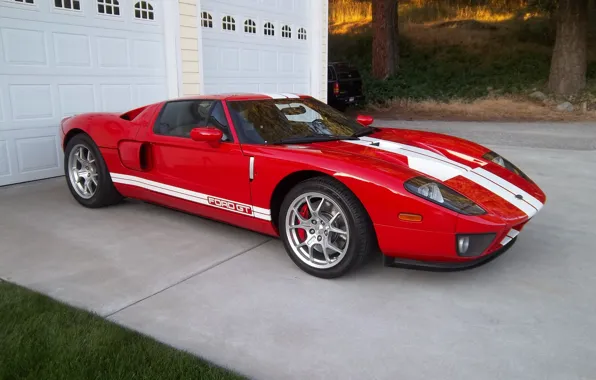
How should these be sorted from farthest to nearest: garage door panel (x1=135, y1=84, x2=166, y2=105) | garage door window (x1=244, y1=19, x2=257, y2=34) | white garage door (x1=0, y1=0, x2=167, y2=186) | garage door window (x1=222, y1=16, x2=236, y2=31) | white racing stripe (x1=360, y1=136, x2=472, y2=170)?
1. garage door window (x1=244, y1=19, x2=257, y2=34)
2. garage door window (x1=222, y1=16, x2=236, y2=31)
3. garage door panel (x1=135, y1=84, x2=166, y2=105)
4. white garage door (x1=0, y1=0, x2=167, y2=186)
5. white racing stripe (x1=360, y1=136, x2=472, y2=170)

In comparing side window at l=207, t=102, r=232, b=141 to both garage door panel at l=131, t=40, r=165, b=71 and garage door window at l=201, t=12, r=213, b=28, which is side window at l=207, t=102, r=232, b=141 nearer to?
garage door panel at l=131, t=40, r=165, b=71

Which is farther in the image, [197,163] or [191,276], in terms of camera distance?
[197,163]

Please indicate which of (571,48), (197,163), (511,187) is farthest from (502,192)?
(571,48)

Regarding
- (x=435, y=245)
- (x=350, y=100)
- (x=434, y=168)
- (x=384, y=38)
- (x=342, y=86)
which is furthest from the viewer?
(x=384, y=38)

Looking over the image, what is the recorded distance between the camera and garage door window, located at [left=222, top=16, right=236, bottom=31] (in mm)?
9016

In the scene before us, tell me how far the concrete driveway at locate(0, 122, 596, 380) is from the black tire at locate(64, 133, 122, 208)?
151 millimetres

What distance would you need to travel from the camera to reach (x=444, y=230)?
9.80ft

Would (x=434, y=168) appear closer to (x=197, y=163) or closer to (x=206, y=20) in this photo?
(x=197, y=163)

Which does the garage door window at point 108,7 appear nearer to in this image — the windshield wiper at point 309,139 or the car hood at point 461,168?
the windshield wiper at point 309,139

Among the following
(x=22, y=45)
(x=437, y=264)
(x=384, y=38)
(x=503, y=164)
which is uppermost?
(x=384, y=38)

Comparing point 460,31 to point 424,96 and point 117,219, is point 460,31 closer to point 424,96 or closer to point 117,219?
point 424,96

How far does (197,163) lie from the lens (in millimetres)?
4117

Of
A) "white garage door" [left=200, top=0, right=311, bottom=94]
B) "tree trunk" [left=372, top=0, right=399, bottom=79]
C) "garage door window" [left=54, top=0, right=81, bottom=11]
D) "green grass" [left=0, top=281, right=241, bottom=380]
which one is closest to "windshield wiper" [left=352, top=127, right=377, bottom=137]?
"green grass" [left=0, top=281, right=241, bottom=380]

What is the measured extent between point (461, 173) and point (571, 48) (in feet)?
50.5
